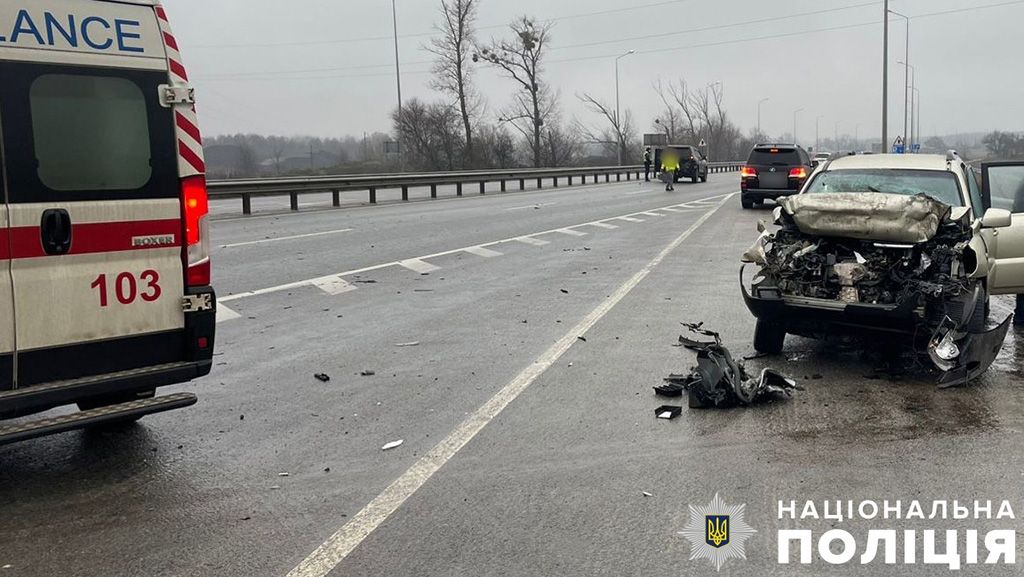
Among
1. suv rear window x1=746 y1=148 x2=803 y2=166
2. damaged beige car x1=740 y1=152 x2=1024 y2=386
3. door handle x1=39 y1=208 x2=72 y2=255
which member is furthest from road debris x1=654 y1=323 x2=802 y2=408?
suv rear window x1=746 y1=148 x2=803 y2=166

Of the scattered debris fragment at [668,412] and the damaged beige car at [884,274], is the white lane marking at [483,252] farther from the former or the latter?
the scattered debris fragment at [668,412]

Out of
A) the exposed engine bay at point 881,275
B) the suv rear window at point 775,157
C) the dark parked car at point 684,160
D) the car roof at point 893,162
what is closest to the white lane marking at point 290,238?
the car roof at point 893,162

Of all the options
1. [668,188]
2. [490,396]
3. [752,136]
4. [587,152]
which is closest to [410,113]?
[587,152]

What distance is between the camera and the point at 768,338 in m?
7.50

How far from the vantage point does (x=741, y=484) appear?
4637mm

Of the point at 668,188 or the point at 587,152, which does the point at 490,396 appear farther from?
the point at 587,152

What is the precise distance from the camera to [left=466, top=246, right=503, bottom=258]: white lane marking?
14.8 m

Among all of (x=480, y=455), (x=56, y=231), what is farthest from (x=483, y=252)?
(x=56, y=231)

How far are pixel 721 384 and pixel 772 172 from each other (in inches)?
799

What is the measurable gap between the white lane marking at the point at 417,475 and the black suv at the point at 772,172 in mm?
18122

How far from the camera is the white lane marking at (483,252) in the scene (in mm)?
14781

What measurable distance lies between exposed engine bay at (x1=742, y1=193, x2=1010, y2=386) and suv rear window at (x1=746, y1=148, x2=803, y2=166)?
18.6m

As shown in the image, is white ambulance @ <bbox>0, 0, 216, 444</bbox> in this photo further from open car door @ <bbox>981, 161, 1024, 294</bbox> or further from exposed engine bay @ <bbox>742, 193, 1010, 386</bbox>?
open car door @ <bbox>981, 161, 1024, 294</bbox>

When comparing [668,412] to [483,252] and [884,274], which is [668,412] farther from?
[483,252]
